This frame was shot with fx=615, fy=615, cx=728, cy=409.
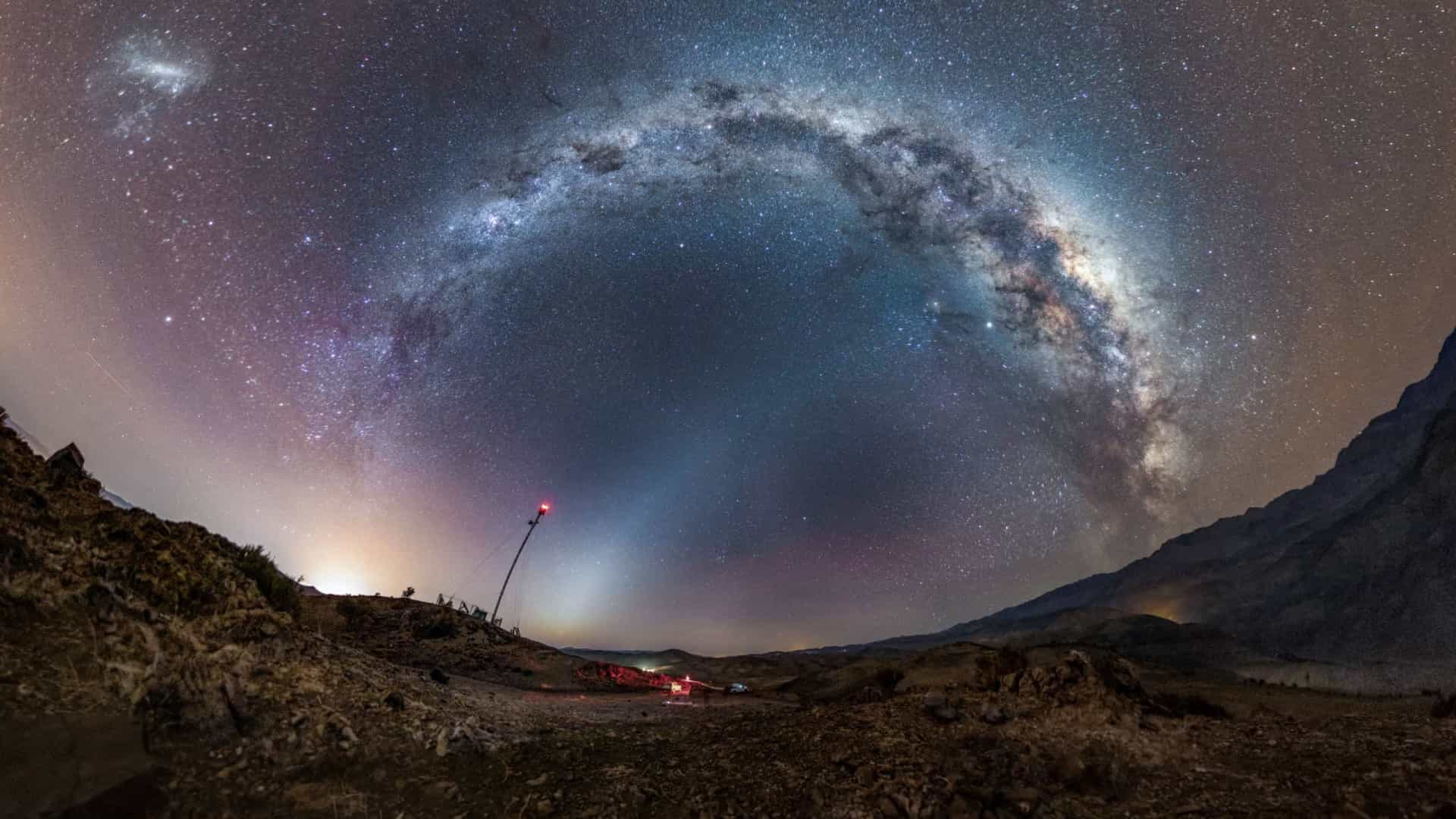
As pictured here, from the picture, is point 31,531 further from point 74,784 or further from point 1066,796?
point 1066,796

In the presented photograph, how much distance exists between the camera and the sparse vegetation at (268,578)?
14156 millimetres

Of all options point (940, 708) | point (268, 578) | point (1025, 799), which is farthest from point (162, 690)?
point (940, 708)

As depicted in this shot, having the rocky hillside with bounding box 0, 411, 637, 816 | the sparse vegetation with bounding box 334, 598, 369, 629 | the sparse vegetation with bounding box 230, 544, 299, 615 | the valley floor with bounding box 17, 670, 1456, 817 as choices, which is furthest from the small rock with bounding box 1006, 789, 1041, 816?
the sparse vegetation with bounding box 334, 598, 369, 629

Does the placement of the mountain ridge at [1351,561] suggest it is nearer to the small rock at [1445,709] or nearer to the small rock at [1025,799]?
the small rock at [1445,709]

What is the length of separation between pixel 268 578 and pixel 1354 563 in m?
104

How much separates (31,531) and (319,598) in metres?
26.8

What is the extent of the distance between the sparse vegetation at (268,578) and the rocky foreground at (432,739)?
144 mm

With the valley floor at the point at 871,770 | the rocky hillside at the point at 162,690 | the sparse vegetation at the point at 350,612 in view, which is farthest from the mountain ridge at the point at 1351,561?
the sparse vegetation at the point at 350,612

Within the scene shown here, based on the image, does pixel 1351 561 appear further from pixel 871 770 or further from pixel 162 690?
pixel 162 690

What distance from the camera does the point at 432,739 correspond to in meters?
9.52

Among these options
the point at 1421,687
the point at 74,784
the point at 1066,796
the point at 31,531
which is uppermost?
the point at 31,531

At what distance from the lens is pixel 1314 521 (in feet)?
337

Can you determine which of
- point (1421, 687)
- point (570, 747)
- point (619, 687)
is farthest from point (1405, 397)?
point (570, 747)

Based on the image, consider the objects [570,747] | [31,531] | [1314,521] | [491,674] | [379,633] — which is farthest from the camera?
[1314,521]
